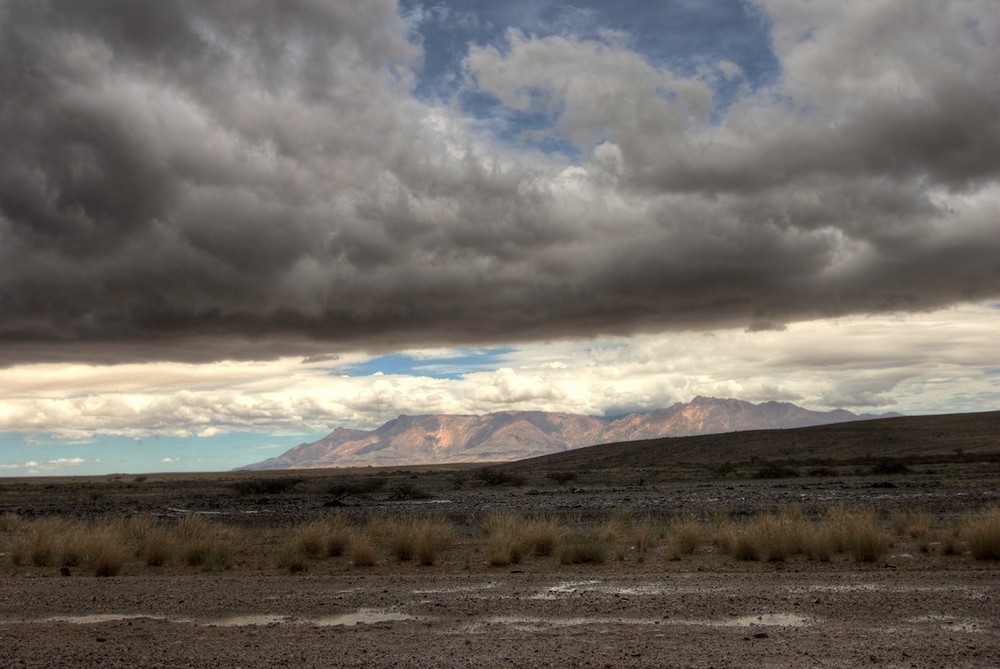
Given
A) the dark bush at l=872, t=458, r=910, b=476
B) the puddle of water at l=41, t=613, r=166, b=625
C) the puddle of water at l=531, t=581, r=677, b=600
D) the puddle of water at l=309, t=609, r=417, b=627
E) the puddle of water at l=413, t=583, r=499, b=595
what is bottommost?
the dark bush at l=872, t=458, r=910, b=476

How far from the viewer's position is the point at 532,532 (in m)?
21.5

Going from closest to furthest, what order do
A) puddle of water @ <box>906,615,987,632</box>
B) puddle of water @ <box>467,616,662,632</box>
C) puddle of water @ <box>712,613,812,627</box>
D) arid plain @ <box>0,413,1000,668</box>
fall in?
arid plain @ <box>0,413,1000,668</box>
puddle of water @ <box>906,615,987,632</box>
puddle of water @ <box>712,613,812,627</box>
puddle of water @ <box>467,616,662,632</box>

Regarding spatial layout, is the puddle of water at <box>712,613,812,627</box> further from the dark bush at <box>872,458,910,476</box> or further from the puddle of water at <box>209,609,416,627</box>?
the dark bush at <box>872,458,910,476</box>

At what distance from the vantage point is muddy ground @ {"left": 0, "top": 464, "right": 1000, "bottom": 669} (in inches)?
396

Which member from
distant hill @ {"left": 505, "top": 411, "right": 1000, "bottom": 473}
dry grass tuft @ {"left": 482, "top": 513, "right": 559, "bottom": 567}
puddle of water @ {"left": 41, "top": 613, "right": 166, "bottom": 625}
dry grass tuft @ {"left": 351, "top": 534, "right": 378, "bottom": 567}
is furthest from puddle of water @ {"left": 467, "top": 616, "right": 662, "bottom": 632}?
distant hill @ {"left": 505, "top": 411, "right": 1000, "bottom": 473}

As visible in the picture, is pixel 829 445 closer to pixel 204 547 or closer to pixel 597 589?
pixel 204 547

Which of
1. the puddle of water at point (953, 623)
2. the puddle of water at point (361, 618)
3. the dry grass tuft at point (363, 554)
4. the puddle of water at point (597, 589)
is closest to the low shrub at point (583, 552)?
the puddle of water at point (597, 589)

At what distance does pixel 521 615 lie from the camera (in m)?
13.0

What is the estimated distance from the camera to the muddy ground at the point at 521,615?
10062mm

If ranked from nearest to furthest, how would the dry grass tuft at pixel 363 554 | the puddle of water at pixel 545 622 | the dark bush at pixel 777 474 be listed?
1. the puddle of water at pixel 545 622
2. the dry grass tuft at pixel 363 554
3. the dark bush at pixel 777 474

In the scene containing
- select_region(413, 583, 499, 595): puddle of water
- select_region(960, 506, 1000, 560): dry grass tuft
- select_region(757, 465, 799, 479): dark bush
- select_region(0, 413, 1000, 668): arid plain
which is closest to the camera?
select_region(0, 413, 1000, 668): arid plain

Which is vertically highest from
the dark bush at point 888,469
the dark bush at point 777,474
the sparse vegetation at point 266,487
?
the sparse vegetation at point 266,487

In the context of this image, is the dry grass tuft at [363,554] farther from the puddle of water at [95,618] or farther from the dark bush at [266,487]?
the dark bush at [266,487]

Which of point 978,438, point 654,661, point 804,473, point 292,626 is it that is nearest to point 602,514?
point 292,626
